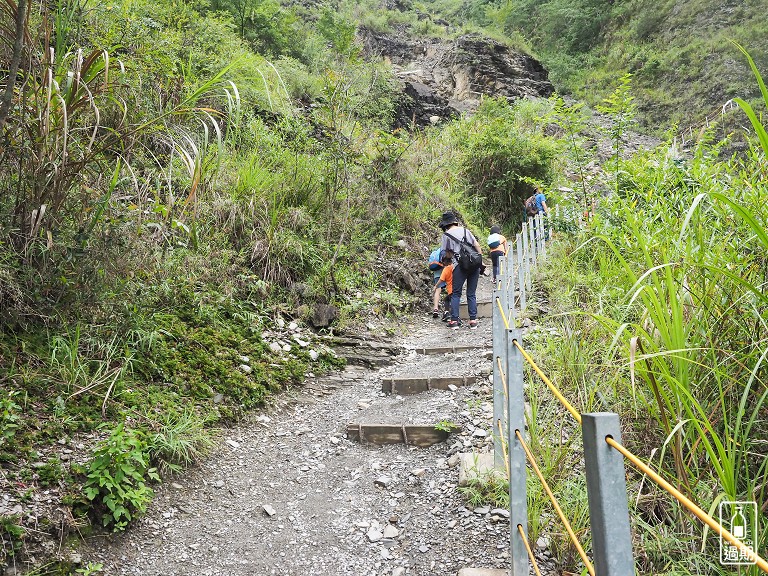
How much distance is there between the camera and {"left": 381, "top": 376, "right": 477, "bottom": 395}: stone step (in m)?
4.29

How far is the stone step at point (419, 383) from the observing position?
4.29 metres

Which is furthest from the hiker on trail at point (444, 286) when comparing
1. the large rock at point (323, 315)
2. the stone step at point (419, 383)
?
the stone step at point (419, 383)

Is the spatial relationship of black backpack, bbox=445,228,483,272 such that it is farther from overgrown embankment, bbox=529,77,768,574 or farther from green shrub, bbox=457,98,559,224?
green shrub, bbox=457,98,559,224

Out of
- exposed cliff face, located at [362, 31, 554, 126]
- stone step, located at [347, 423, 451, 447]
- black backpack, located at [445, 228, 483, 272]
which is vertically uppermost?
exposed cliff face, located at [362, 31, 554, 126]

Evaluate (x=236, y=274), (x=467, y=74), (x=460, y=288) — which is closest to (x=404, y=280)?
(x=460, y=288)

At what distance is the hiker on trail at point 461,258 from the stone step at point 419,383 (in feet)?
7.12

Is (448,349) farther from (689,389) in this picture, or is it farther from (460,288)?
(689,389)

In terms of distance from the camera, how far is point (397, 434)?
3619 millimetres

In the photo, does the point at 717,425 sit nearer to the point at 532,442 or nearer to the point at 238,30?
the point at 532,442

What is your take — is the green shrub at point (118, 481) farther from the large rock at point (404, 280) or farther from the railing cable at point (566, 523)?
the large rock at point (404, 280)

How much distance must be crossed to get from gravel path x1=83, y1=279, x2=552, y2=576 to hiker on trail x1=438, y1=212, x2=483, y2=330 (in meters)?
2.23

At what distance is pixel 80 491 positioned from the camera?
2.40 m

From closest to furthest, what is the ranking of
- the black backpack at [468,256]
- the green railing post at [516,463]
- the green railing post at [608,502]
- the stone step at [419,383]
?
the green railing post at [608,502], the green railing post at [516,463], the stone step at [419,383], the black backpack at [468,256]

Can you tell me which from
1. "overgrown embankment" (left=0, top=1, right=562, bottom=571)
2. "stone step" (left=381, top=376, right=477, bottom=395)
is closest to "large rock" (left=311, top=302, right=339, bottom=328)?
"overgrown embankment" (left=0, top=1, right=562, bottom=571)
